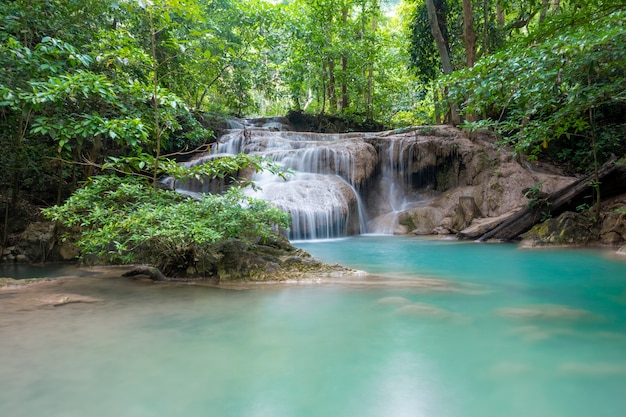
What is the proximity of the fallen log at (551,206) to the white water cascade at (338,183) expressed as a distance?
10.9 feet

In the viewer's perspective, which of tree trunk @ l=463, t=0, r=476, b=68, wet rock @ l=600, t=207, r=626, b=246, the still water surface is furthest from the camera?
tree trunk @ l=463, t=0, r=476, b=68

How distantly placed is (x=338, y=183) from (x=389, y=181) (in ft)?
7.66

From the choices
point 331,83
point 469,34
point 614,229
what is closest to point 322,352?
point 614,229

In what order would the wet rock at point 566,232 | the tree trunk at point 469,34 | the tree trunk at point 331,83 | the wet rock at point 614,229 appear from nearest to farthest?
the wet rock at point 614,229, the wet rock at point 566,232, the tree trunk at point 469,34, the tree trunk at point 331,83

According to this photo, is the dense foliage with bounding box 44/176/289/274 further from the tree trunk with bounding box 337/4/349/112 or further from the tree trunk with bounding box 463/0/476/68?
the tree trunk with bounding box 337/4/349/112

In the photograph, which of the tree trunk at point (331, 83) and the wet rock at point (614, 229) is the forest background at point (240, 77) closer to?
the tree trunk at point (331, 83)

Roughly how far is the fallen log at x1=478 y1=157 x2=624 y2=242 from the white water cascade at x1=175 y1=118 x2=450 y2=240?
3.31 m

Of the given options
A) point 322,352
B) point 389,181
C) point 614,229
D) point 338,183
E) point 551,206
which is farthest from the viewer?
point 389,181

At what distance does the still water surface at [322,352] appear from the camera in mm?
1954

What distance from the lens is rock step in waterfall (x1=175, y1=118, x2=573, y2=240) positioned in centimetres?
1094

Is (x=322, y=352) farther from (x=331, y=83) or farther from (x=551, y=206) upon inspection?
(x=331, y=83)

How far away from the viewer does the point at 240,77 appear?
14836mm

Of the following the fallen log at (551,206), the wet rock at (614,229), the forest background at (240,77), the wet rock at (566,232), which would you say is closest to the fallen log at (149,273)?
the forest background at (240,77)

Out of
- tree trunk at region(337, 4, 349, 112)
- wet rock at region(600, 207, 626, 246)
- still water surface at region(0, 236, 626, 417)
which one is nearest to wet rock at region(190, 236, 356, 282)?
still water surface at region(0, 236, 626, 417)
